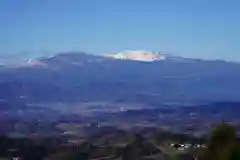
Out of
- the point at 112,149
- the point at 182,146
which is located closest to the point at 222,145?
the point at 182,146

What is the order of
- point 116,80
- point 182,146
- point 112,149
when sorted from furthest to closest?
point 116,80 < point 112,149 < point 182,146

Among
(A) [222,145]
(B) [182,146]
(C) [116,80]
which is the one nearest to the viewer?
(A) [222,145]

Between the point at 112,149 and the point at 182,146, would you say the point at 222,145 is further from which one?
the point at 112,149

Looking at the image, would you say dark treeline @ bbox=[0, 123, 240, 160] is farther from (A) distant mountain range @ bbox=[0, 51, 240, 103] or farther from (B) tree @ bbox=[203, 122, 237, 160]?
(A) distant mountain range @ bbox=[0, 51, 240, 103]

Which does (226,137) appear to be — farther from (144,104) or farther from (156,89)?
(156,89)

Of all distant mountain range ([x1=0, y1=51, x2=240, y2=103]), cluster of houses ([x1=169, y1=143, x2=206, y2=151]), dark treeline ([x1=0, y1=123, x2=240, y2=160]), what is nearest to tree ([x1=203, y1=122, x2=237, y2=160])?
dark treeline ([x1=0, y1=123, x2=240, y2=160])

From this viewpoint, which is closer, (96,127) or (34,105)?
(96,127)

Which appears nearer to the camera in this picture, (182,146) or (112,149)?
(182,146)

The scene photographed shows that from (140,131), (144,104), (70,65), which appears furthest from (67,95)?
(140,131)

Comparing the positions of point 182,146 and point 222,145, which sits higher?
point 222,145
